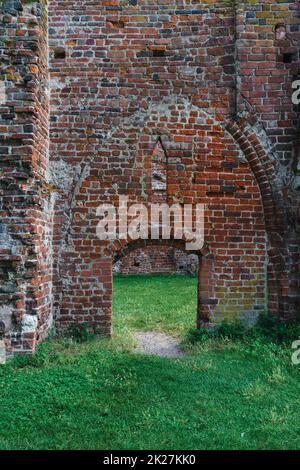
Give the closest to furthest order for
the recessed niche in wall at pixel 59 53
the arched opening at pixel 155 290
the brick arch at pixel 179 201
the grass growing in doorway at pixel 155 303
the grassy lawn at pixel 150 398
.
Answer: the grassy lawn at pixel 150 398 < the brick arch at pixel 179 201 < the recessed niche in wall at pixel 59 53 < the arched opening at pixel 155 290 < the grass growing in doorway at pixel 155 303

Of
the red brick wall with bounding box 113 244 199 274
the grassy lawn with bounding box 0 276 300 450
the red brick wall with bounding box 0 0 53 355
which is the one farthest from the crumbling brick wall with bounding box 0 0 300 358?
the red brick wall with bounding box 113 244 199 274

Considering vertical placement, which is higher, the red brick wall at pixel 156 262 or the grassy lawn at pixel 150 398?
the red brick wall at pixel 156 262

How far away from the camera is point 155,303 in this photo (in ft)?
35.9

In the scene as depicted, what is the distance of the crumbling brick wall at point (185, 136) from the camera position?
647cm

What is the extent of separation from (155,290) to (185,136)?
23.4 feet

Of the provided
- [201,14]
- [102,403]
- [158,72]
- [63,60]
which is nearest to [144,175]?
[158,72]

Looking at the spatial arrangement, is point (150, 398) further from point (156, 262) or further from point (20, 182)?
point (156, 262)

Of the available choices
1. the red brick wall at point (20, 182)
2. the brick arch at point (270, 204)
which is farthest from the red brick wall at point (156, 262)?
the red brick wall at point (20, 182)

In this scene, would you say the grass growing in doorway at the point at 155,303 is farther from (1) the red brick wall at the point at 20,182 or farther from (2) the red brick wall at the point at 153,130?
(1) the red brick wall at the point at 20,182

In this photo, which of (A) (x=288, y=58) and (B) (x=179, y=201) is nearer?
(B) (x=179, y=201)

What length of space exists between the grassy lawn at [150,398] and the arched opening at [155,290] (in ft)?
5.77

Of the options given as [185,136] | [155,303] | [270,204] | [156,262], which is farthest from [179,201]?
[156,262]

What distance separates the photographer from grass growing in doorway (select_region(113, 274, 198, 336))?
8539mm

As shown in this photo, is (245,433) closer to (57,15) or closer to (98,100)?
(98,100)
